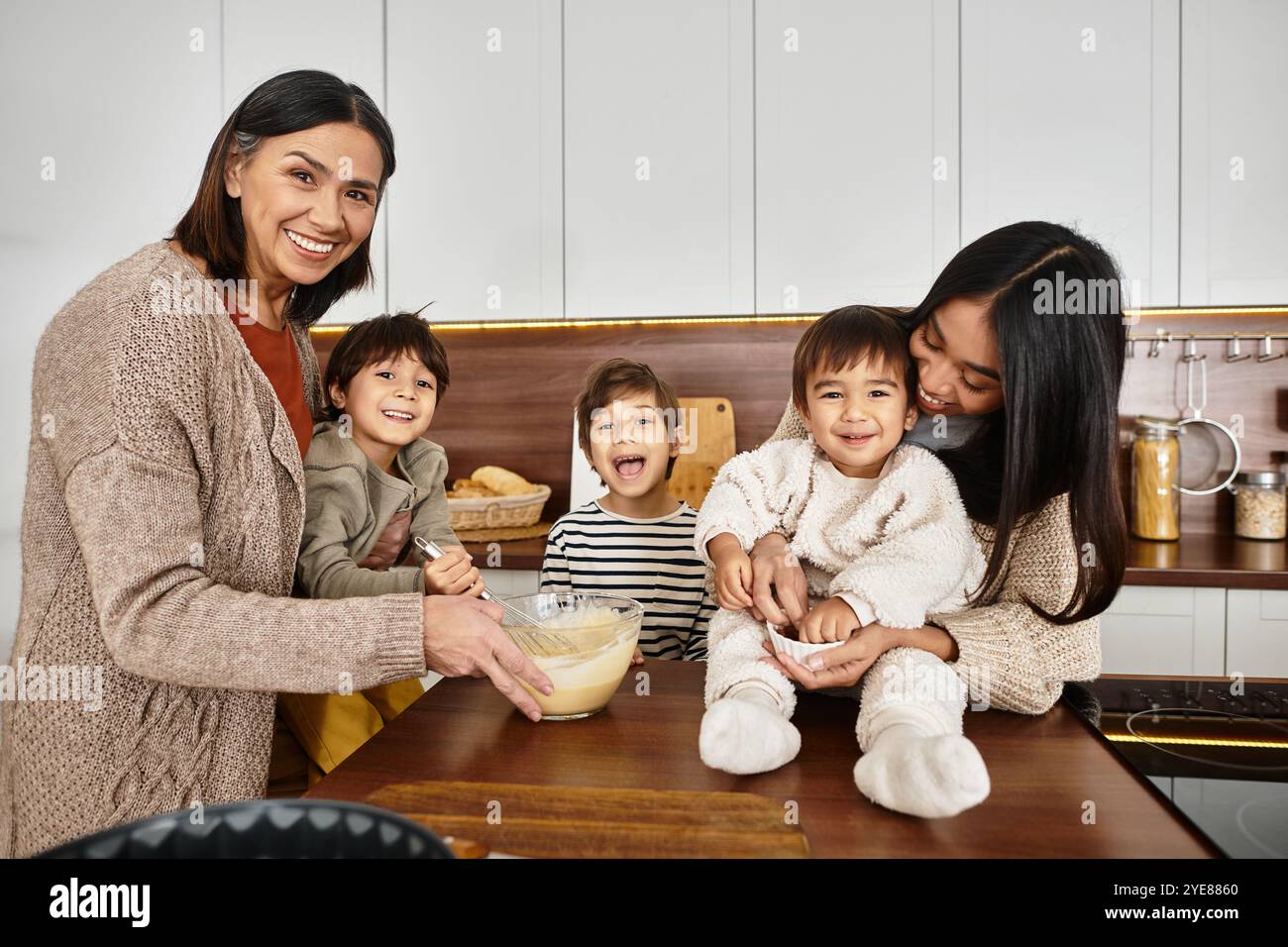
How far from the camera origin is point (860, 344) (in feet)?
3.66

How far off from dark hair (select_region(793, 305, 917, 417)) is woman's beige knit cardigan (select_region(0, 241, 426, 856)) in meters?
0.65

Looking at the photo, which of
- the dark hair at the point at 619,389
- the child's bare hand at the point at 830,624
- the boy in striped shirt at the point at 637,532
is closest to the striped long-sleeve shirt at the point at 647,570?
the boy in striped shirt at the point at 637,532

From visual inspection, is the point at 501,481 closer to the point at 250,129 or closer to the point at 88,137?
the point at 250,129

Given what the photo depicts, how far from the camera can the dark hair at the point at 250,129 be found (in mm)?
1045

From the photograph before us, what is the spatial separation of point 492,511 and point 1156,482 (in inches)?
75.6

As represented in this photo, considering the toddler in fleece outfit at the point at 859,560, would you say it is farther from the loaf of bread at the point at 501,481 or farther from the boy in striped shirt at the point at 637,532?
the loaf of bread at the point at 501,481

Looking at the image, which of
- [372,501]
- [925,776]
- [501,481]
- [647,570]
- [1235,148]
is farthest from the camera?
[501,481]

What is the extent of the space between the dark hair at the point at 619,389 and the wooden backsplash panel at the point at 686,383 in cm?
86

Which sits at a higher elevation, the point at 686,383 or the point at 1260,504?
the point at 686,383

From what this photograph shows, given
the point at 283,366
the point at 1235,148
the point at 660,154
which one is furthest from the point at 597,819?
the point at 1235,148

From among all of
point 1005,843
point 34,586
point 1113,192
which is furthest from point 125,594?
point 1113,192

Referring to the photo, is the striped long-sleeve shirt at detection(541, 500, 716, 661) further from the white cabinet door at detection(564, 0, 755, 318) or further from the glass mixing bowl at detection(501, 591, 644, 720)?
the white cabinet door at detection(564, 0, 755, 318)

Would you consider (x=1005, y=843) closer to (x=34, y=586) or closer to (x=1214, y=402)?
(x=34, y=586)

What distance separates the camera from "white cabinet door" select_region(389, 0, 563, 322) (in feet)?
8.12
